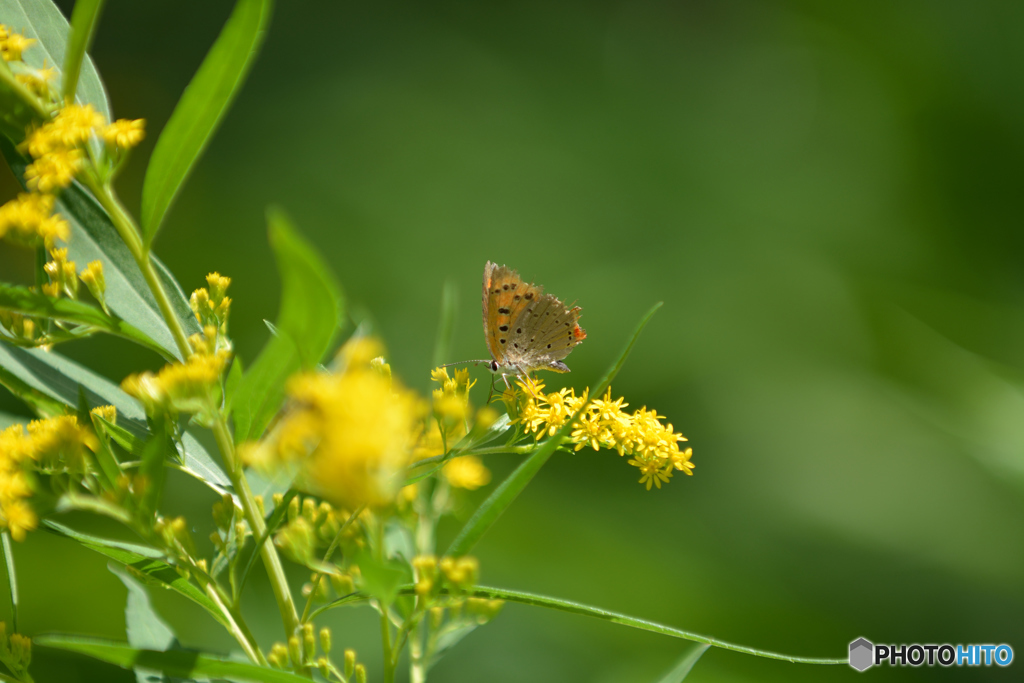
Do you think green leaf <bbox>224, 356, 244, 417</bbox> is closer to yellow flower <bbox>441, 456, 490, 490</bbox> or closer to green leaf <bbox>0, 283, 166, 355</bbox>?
green leaf <bbox>0, 283, 166, 355</bbox>

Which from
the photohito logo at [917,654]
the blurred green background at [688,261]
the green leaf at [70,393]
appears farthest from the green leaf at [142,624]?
the blurred green background at [688,261]

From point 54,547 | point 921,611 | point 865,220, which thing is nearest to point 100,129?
point 54,547

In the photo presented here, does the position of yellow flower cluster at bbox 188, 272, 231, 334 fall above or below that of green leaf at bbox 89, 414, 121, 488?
above

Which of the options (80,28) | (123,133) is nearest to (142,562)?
(123,133)

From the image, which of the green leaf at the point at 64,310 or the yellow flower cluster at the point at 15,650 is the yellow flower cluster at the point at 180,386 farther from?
the yellow flower cluster at the point at 15,650

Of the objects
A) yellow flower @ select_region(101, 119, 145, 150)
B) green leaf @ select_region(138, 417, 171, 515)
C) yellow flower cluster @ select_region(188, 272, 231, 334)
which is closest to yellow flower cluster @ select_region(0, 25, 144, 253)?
yellow flower @ select_region(101, 119, 145, 150)

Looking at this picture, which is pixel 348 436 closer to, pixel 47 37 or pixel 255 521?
pixel 255 521
